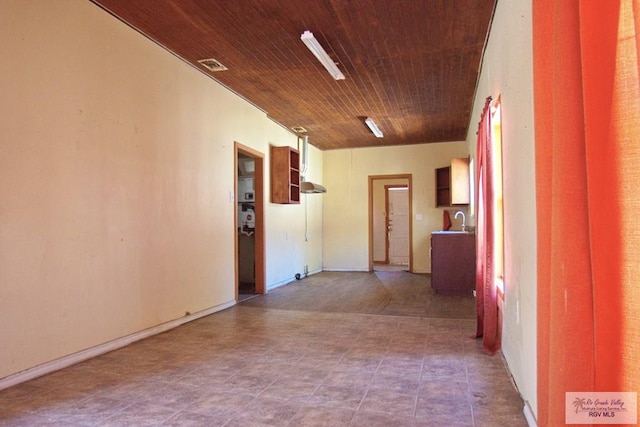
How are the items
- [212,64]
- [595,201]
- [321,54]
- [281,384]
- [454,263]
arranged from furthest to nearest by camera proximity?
1. [454,263]
2. [212,64]
3. [321,54]
4. [281,384]
5. [595,201]

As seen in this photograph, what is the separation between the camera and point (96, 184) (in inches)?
127

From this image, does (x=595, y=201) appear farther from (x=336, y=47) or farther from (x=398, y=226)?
(x=398, y=226)

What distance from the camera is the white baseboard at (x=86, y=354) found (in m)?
2.58

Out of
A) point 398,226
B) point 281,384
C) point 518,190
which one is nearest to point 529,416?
point 518,190

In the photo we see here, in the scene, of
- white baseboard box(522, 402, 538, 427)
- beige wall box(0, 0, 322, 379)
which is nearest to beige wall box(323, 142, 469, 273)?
beige wall box(0, 0, 322, 379)

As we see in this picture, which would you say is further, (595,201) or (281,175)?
(281,175)

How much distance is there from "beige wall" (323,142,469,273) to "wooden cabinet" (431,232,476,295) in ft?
8.39

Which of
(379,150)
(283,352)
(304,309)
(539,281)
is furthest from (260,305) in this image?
(379,150)

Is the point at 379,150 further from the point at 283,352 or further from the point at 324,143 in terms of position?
the point at 283,352

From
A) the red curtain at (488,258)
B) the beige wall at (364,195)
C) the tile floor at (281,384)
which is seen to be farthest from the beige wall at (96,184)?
A: the beige wall at (364,195)

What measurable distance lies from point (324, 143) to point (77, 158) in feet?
19.5

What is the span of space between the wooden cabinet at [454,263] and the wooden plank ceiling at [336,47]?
6.47 feet

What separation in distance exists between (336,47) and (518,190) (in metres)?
2.39

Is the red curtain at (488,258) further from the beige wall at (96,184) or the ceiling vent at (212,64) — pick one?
the beige wall at (96,184)
